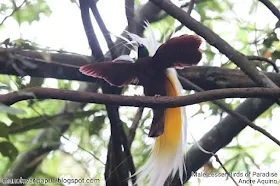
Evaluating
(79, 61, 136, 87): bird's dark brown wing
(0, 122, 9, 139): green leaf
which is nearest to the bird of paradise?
(79, 61, 136, 87): bird's dark brown wing

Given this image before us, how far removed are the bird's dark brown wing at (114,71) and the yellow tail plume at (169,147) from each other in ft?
0.13

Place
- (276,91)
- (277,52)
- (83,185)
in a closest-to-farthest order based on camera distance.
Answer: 1. (276,91)
2. (83,185)
3. (277,52)

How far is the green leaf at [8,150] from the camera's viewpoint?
0.54 meters


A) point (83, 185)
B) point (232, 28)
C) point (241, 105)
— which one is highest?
point (232, 28)

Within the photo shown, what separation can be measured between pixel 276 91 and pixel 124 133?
0.67 ft

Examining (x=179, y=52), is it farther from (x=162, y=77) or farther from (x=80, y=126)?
(x=80, y=126)

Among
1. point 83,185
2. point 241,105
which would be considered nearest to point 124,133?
point 83,185

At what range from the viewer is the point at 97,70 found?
0.46m

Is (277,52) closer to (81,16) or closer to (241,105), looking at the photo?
(241,105)

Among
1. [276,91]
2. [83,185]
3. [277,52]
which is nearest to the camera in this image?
[276,91]

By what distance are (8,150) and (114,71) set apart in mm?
177

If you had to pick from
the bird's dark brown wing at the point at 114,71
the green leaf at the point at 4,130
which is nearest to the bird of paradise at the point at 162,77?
the bird's dark brown wing at the point at 114,71

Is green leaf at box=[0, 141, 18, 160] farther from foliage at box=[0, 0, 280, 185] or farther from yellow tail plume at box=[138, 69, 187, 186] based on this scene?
yellow tail plume at box=[138, 69, 187, 186]

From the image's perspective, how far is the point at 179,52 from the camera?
0.46m
